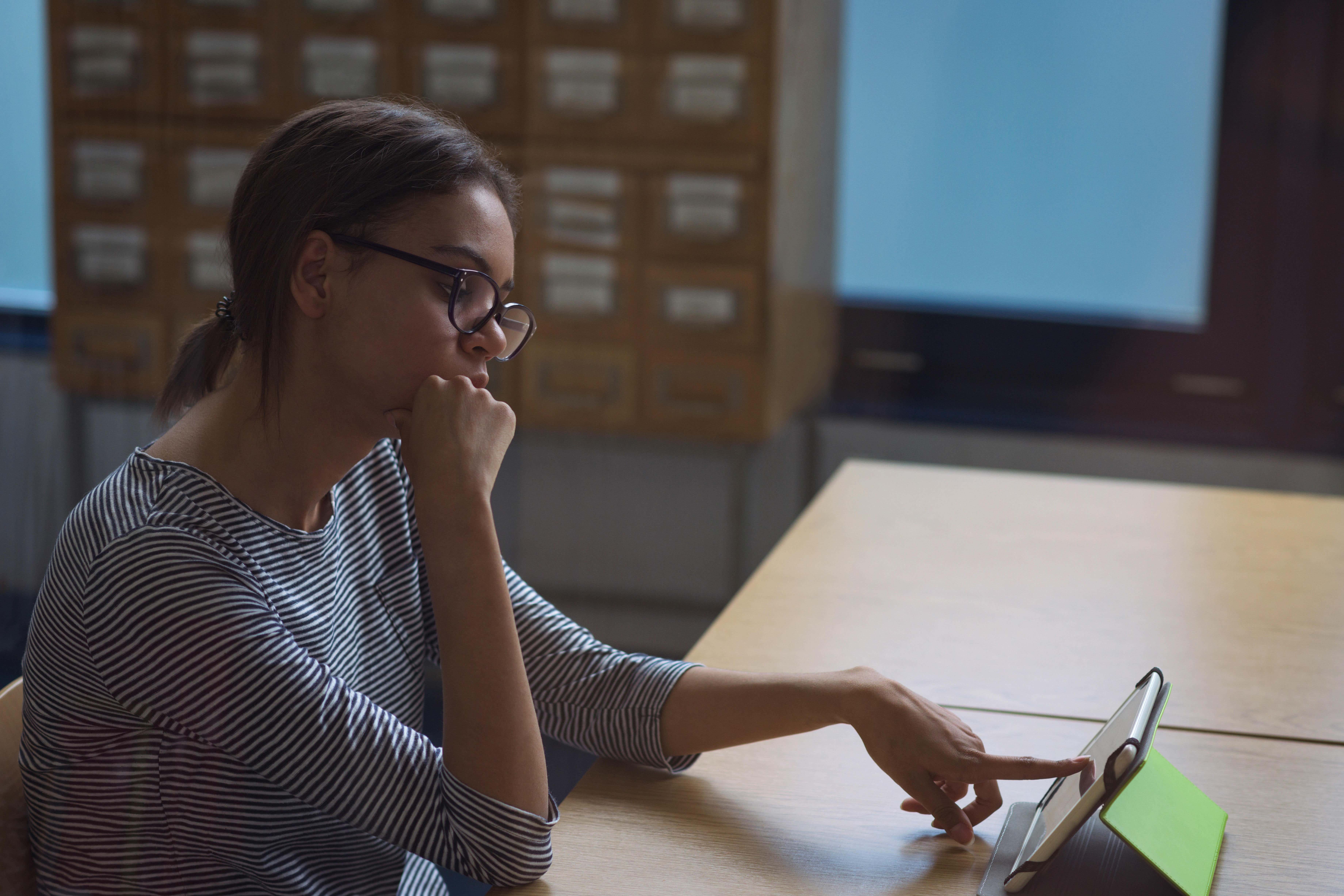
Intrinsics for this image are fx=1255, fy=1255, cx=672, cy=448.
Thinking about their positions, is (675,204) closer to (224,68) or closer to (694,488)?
(694,488)

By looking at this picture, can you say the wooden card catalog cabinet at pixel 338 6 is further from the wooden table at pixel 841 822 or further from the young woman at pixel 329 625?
the wooden table at pixel 841 822

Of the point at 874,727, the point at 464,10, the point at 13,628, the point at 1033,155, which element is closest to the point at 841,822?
the point at 874,727

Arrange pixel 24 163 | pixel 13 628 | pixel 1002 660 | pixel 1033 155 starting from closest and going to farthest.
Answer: pixel 1002 660, pixel 13 628, pixel 24 163, pixel 1033 155

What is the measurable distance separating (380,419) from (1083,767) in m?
0.51

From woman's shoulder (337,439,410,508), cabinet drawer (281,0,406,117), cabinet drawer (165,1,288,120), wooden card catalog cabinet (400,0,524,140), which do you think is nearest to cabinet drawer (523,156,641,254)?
wooden card catalog cabinet (400,0,524,140)

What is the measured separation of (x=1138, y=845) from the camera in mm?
698

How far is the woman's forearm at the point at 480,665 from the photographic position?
74cm

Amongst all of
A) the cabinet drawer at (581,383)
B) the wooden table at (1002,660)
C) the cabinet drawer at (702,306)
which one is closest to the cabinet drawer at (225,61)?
the cabinet drawer at (581,383)

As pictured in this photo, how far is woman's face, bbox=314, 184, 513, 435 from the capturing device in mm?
821

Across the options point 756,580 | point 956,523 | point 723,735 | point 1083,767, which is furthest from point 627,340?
point 1083,767

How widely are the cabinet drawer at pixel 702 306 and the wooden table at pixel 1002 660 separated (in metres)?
0.60

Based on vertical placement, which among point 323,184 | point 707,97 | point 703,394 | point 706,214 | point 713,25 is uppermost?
point 713,25

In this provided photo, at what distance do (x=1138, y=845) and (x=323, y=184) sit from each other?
25.3 inches

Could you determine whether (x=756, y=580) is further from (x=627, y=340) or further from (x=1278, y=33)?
(x=1278, y=33)
